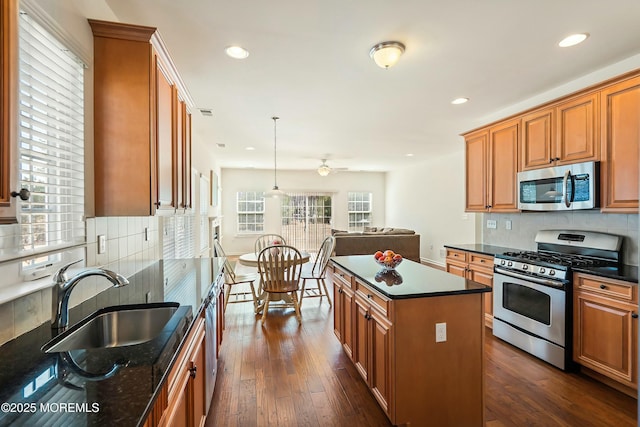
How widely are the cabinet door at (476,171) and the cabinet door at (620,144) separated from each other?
4.04ft

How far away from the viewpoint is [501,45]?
2227 millimetres

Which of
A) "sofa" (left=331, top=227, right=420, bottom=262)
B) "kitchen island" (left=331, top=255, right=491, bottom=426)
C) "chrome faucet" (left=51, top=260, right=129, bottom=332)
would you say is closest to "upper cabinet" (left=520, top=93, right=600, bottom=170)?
"kitchen island" (left=331, top=255, right=491, bottom=426)

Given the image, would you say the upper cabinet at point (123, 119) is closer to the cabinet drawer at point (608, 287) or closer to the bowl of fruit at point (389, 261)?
the bowl of fruit at point (389, 261)

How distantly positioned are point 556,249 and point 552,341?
0.97m

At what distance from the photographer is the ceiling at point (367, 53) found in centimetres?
184

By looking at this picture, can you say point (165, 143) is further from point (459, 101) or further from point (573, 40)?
point (459, 101)

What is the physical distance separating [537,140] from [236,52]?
297cm

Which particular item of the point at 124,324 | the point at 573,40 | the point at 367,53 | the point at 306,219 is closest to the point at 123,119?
the point at 124,324

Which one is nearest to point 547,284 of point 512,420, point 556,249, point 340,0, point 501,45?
point 556,249

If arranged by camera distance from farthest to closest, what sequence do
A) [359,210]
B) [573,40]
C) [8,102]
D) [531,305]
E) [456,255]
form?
[359,210] → [456,255] → [531,305] → [573,40] → [8,102]

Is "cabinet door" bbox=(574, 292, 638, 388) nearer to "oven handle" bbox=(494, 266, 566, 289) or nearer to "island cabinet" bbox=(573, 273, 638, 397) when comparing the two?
"island cabinet" bbox=(573, 273, 638, 397)

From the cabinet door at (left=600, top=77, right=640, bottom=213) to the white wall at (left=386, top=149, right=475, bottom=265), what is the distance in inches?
110

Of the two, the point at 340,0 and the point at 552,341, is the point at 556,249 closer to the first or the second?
the point at 552,341

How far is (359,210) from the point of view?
971cm
